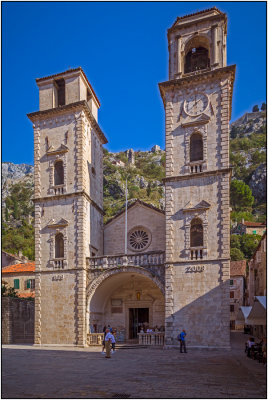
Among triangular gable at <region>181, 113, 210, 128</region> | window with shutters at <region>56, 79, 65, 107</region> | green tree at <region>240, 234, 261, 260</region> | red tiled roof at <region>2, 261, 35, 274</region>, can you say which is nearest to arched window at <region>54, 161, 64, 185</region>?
window with shutters at <region>56, 79, 65, 107</region>

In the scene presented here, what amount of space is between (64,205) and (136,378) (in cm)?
1563

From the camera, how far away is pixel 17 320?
3009cm

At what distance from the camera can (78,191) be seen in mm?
25141

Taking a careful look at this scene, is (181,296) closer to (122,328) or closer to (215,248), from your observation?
(215,248)

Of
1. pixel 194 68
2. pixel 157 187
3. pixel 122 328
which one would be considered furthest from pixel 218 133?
pixel 157 187

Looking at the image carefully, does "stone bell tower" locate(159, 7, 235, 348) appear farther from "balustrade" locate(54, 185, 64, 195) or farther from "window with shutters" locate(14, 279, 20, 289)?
"window with shutters" locate(14, 279, 20, 289)

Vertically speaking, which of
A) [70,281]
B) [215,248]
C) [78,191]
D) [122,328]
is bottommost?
[122,328]

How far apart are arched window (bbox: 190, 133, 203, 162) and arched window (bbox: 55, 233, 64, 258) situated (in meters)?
10.1

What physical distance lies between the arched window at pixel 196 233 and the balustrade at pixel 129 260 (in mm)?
1986

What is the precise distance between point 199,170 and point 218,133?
2486 mm

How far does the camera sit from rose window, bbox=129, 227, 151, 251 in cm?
2756

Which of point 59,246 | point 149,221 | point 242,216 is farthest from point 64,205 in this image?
point 242,216

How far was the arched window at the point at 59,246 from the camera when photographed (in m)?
25.6

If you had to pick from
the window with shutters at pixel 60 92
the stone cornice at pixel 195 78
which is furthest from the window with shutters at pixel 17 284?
the stone cornice at pixel 195 78
